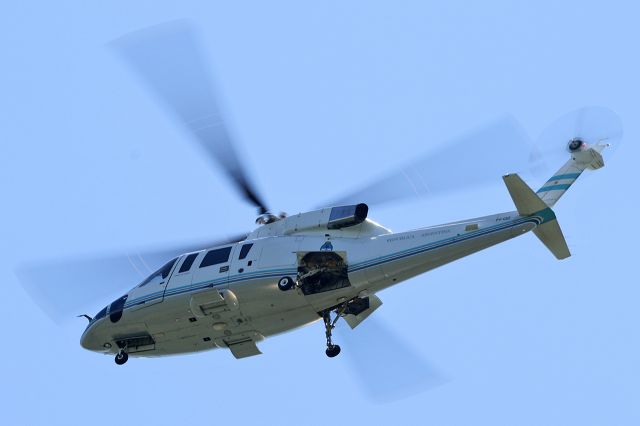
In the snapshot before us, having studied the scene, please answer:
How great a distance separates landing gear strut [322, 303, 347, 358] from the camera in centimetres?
3086

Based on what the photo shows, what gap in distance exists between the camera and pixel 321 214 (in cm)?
3127

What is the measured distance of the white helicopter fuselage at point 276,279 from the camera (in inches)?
1173

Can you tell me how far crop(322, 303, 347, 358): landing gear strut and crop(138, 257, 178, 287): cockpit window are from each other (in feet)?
12.3

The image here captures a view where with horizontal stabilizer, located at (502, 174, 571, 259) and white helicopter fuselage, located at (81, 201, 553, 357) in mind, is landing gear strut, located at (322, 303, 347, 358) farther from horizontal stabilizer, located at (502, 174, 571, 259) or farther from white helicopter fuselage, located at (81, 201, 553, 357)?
horizontal stabilizer, located at (502, 174, 571, 259)

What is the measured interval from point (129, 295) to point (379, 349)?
18.4 feet

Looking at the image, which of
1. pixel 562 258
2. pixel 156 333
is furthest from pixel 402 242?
pixel 156 333

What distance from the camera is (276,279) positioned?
101 ft

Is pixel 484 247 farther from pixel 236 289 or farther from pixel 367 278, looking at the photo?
pixel 236 289

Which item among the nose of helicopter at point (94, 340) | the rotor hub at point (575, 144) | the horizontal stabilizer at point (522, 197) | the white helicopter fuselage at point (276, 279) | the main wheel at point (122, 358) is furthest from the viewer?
the nose of helicopter at point (94, 340)

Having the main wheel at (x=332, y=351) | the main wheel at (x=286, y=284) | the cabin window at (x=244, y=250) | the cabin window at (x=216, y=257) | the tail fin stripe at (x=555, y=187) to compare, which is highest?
the cabin window at (x=216, y=257)

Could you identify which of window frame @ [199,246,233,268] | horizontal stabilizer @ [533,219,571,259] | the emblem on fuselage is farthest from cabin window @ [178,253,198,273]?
horizontal stabilizer @ [533,219,571,259]

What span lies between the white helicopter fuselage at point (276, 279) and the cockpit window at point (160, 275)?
0.20 feet

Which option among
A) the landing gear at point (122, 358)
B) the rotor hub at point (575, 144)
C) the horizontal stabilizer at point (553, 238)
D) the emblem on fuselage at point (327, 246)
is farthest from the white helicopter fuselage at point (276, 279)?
the rotor hub at point (575, 144)

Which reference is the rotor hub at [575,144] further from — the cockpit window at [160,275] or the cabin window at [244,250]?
the cockpit window at [160,275]
